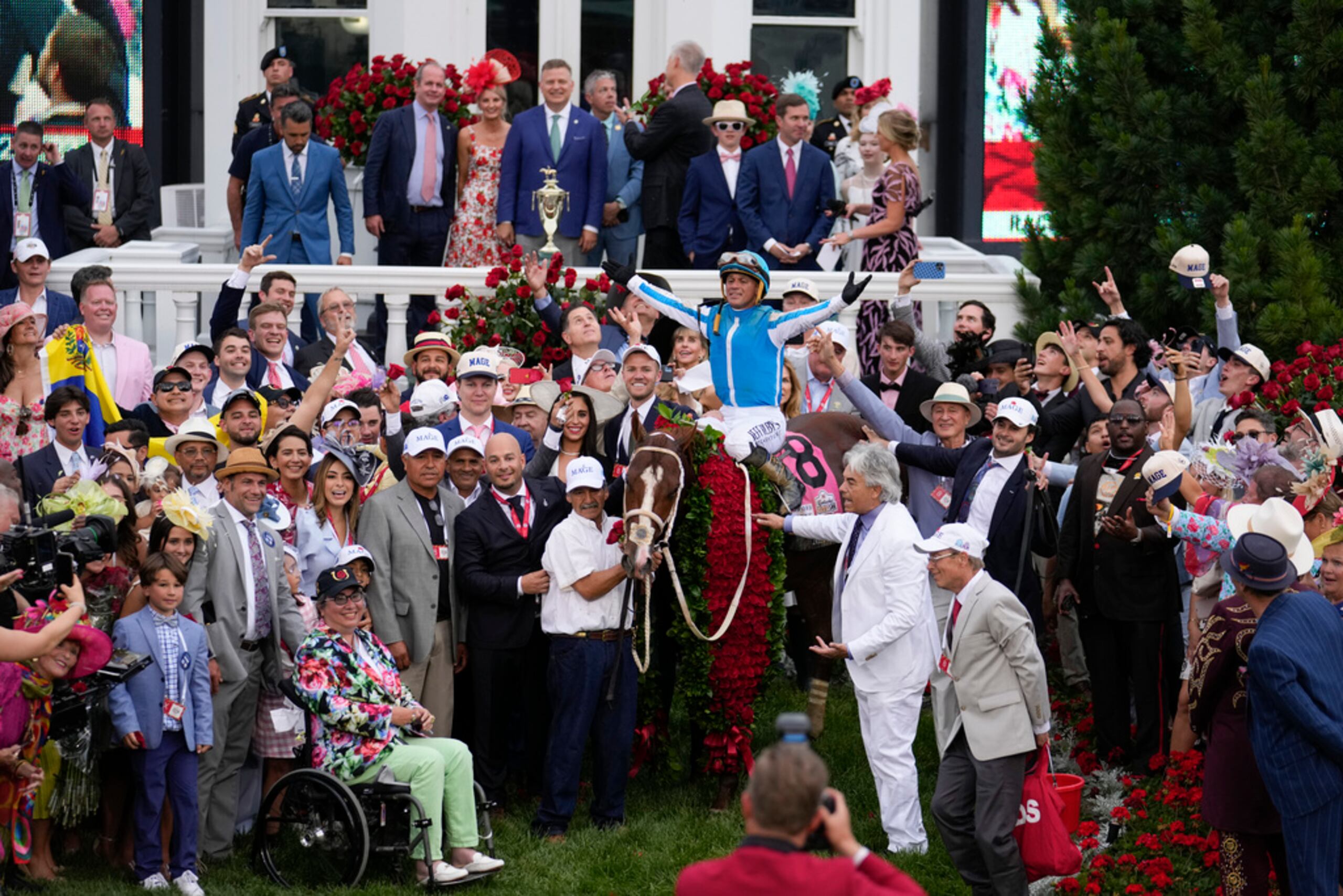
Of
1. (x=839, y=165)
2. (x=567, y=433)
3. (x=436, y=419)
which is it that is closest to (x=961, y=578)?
(x=567, y=433)

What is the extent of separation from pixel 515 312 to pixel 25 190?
4.41m

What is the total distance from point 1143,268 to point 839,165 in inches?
124

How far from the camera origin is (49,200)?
46.7 ft

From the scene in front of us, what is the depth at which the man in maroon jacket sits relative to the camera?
4.66 m

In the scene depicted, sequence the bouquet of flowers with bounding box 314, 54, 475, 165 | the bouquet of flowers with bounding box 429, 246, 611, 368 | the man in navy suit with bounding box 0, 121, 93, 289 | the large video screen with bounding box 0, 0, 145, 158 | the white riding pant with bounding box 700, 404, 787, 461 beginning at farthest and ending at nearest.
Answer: the large video screen with bounding box 0, 0, 145, 158
the bouquet of flowers with bounding box 314, 54, 475, 165
the man in navy suit with bounding box 0, 121, 93, 289
the bouquet of flowers with bounding box 429, 246, 611, 368
the white riding pant with bounding box 700, 404, 787, 461

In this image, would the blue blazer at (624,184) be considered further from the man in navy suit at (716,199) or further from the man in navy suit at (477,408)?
the man in navy suit at (477,408)

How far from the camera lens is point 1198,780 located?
363 inches

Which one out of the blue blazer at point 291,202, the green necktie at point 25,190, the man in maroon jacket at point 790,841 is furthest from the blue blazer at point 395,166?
the man in maroon jacket at point 790,841

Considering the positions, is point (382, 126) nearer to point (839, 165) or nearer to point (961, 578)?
point (839, 165)

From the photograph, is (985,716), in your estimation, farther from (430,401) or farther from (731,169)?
(731,169)

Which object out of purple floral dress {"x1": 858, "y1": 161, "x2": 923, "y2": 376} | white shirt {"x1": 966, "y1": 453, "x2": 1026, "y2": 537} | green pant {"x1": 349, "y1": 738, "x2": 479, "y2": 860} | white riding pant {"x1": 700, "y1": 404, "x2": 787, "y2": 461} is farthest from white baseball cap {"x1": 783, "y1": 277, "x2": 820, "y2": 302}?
green pant {"x1": 349, "y1": 738, "x2": 479, "y2": 860}

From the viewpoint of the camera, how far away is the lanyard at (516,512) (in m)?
9.39

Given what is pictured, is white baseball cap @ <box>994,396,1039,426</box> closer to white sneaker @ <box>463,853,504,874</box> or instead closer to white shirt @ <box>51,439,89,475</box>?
white sneaker @ <box>463,853,504,874</box>

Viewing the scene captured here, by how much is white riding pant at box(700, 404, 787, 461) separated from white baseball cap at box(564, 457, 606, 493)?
717 millimetres
